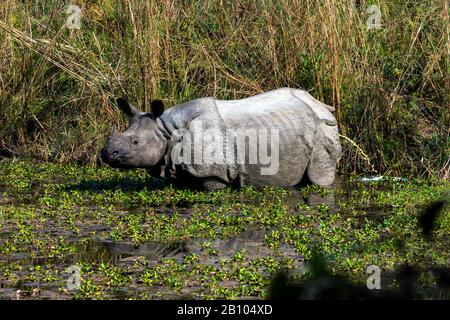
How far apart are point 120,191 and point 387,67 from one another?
3.38 m

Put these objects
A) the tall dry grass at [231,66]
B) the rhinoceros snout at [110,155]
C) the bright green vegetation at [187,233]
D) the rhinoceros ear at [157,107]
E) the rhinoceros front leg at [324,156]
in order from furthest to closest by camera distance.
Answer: the tall dry grass at [231,66], the rhinoceros front leg at [324,156], the rhinoceros ear at [157,107], the rhinoceros snout at [110,155], the bright green vegetation at [187,233]

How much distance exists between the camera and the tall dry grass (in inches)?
392

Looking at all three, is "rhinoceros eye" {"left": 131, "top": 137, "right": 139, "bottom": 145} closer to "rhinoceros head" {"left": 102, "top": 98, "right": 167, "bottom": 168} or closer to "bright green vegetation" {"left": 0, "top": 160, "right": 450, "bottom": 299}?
"rhinoceros head" {"left": 102, "top": 98, "right": 167, "bottom": 168}

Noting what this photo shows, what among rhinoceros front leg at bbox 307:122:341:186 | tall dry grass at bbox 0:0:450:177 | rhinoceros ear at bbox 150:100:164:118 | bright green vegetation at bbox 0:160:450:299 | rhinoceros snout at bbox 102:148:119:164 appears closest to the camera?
bright green vegetation at bbox 0:160:450:299

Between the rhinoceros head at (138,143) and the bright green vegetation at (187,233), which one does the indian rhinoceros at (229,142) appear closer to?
the rhinoceros head at (138,143)

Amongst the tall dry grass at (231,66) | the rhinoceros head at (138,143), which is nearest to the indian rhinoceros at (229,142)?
the rhinoceros head at (138,143)

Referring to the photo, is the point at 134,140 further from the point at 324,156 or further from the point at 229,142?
the point at 324,156

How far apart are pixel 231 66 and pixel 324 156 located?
6.82 ft

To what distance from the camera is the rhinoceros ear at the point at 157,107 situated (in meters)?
8.72

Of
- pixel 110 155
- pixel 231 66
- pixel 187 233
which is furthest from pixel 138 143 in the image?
pixel 231 66

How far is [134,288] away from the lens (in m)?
5.64

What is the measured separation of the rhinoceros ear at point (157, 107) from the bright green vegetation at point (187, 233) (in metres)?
0.71

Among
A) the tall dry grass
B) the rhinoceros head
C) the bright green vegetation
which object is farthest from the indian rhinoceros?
the tall dry grass
